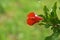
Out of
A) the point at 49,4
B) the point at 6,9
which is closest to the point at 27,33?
the point at 6,9

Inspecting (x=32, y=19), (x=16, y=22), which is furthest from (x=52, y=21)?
(x=16, y=22)

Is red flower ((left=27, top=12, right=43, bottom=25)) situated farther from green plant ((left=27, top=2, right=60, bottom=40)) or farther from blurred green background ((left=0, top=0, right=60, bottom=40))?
blurred green background ((left=0, top=0, right=60, bottom=40))

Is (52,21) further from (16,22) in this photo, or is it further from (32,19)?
(16,22)

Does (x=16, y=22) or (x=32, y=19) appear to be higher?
(x=16, y=22)

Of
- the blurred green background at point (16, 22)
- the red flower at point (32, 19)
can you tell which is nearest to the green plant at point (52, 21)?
the red flower at point (32, 19)

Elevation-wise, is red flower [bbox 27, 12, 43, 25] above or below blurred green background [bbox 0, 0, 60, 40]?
below

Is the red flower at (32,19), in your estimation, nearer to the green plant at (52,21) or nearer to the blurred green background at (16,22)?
the green plant at (52,21)

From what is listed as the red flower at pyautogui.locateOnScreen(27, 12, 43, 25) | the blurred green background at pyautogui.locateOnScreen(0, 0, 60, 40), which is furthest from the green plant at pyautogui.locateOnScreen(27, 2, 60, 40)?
the blurred green background at pyautogui.locateOnScreen(0, 0, 60, 40)

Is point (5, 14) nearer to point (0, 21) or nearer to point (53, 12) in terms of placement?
point (0, 21)

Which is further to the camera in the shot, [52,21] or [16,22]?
[16,22]
